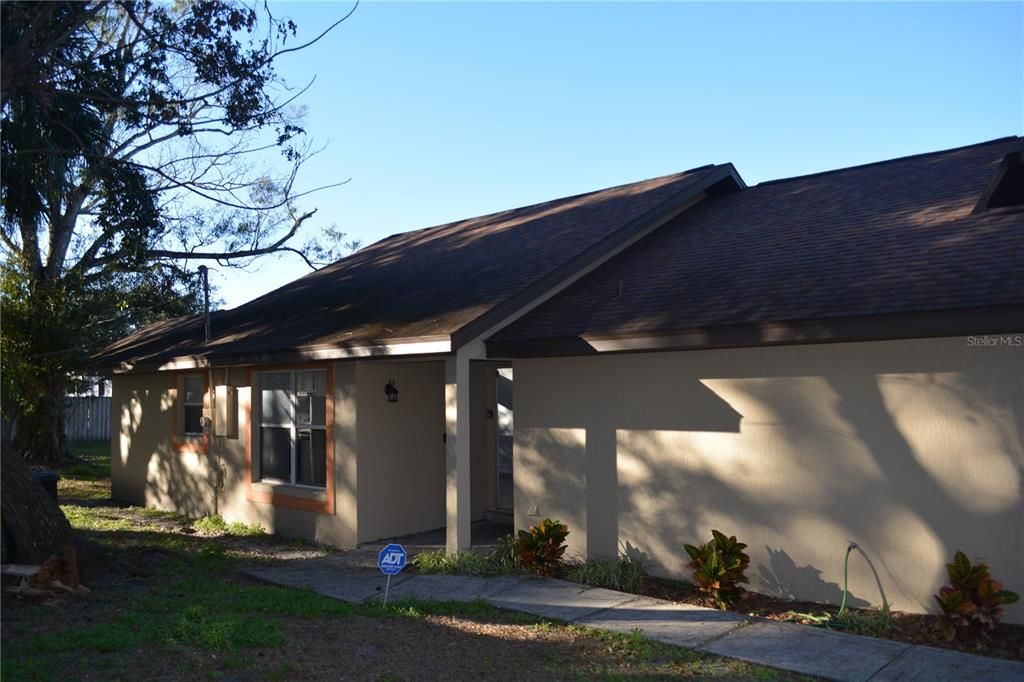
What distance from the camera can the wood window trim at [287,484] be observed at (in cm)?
1154

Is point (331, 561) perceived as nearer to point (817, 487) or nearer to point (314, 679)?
point (314, 679)

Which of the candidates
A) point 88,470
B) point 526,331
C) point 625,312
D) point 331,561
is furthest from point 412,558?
point 88,470

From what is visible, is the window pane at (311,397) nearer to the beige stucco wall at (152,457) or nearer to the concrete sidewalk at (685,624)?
the concrete sidewalk at (685,624)

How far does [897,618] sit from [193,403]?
11666 mm

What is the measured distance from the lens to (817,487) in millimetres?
8039

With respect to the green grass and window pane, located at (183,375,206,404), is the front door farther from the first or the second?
the green grass

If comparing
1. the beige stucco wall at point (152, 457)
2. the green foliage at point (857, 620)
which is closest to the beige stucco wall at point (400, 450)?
the beige stucco wall at point (152, 457)

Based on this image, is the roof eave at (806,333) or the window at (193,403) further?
the window at (193,403)

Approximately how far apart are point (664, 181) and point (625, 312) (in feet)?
16.1

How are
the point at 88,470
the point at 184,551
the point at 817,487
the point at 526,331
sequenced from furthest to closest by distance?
the point at 88,470
the point at 184,551
the point at 526,331
the point at 817,487

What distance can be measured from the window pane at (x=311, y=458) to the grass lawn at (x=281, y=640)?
A: 9.52 ft

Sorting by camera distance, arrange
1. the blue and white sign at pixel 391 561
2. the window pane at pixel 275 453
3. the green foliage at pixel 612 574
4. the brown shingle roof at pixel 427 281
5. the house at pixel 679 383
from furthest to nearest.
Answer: the window pane at pixel 275 453
the brown shingle roof at pixel 427 281
the green foliage at pixel 612 574
the blue and white sign at pixel 391 561
the house at pixel 679 383

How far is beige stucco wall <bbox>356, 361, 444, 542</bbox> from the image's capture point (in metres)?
11.3

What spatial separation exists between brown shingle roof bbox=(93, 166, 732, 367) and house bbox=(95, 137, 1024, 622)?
7 cm
